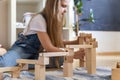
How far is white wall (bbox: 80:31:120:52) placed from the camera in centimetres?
279

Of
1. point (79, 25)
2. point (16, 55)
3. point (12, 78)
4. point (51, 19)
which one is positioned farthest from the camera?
point (79, 25)

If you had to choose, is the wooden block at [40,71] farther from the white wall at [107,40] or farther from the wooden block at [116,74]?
the white wall at [107,40]

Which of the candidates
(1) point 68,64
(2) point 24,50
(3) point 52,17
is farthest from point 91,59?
(2) point 24,50

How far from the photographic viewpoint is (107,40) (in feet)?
9.25

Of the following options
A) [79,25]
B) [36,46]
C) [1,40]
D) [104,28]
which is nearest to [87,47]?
[36,46]

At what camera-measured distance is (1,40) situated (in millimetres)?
2102

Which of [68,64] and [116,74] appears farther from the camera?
[68,64]

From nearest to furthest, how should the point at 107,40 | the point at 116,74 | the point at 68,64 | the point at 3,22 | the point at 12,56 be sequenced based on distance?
the point at 116,74 < the point at 68,64 < the point at 12,56 < the point at 3,22 < the point at 107,40

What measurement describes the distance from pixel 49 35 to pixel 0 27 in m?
0.92

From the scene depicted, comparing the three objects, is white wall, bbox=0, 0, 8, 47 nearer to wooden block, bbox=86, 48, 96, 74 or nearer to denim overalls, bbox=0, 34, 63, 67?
denim overalls, bbox=0, 34, 63, 67

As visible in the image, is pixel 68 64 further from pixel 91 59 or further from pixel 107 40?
pixel 107 40

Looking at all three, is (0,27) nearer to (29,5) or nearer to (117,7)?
(29,5)

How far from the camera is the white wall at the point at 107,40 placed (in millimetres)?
2787

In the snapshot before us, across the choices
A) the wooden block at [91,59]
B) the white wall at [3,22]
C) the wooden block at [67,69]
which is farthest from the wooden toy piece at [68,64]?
the white wall at [3,22]
